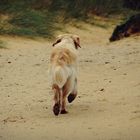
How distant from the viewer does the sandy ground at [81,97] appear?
8.05m

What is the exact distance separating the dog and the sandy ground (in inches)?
7.0

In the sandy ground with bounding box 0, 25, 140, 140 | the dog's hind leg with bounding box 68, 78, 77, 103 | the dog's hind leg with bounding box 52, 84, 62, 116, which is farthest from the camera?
the dog's hind leg with bounding box 68, 78, 77, 103

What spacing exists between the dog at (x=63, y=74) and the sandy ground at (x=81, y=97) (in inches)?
7.0

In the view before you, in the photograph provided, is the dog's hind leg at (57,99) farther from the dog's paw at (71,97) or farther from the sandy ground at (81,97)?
the dog's paw at (71,97)

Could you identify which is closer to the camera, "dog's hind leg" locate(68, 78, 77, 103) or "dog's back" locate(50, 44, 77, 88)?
"dog's back" locate(50, 44, 77, 88)

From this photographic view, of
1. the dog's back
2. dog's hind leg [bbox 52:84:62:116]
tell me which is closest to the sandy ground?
dog's hind leg [bbox 52:84:62:116]

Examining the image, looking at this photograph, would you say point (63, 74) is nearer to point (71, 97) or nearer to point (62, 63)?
point (62, 63)

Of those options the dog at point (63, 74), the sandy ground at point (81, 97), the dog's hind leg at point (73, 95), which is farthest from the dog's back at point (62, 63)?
the sandy ground at point (81, 97)

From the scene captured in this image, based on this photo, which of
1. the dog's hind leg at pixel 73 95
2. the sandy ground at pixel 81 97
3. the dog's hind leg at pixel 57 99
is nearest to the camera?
the sandy ground at pixel 81 97

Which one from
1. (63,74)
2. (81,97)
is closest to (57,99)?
(63,74)

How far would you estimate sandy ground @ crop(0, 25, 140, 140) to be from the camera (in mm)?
8055

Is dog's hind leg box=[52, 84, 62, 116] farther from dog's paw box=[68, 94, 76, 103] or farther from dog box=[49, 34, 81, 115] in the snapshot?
dog's paw box=[68, 94, 76, 103]

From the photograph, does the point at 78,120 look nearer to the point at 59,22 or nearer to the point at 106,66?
the point at 106,66

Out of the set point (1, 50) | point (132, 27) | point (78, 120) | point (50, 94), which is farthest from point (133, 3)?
point (78, 120)
